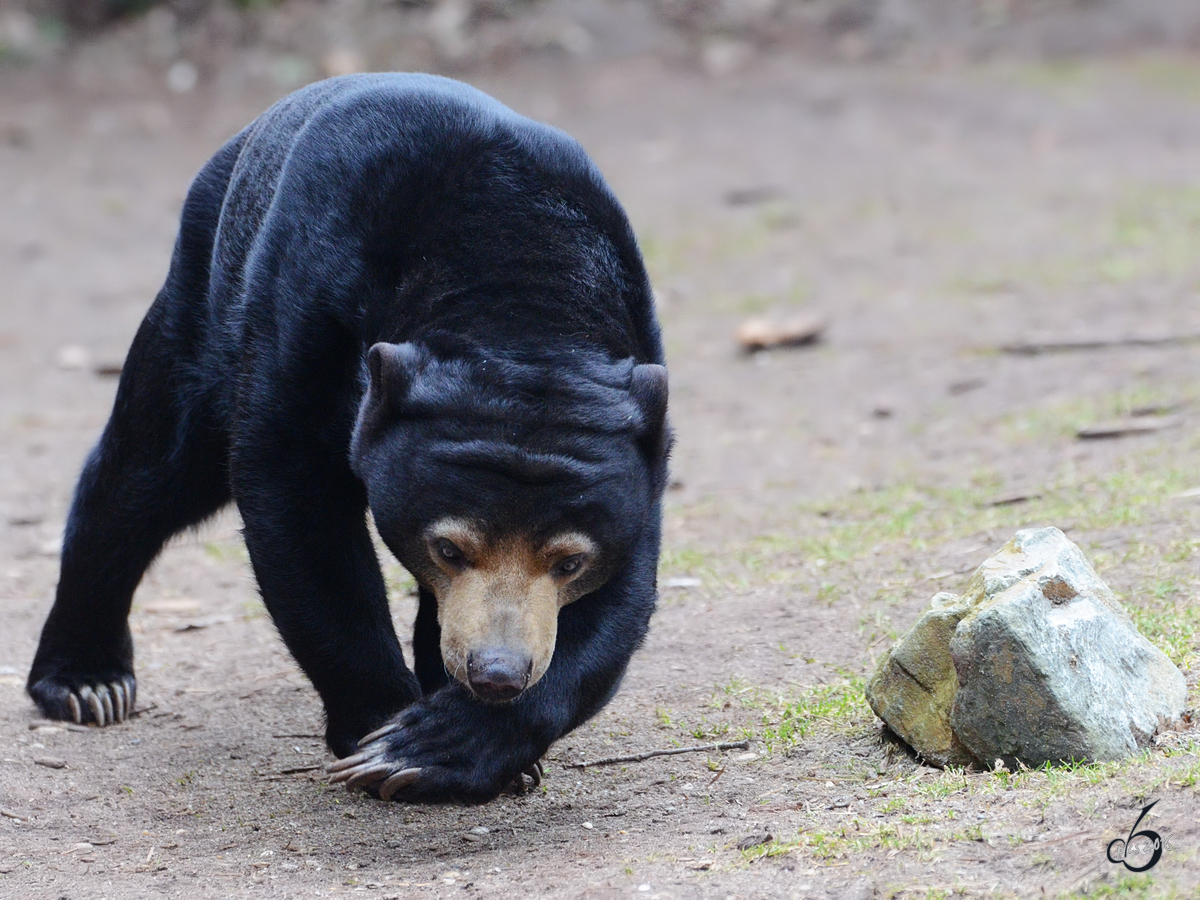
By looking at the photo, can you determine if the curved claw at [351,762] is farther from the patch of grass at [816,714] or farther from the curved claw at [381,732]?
the patch of grass at [816,714]

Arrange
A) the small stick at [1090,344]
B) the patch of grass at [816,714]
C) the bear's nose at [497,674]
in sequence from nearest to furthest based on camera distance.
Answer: the bear's nose at [497,674]
the patch of grass at [816,714]
the small stick at [1090,344]

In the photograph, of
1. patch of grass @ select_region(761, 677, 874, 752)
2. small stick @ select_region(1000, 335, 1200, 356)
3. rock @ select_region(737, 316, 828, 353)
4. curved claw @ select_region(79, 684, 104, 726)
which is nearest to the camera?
patch of grass @ select_region(761, 677, 874, 752)

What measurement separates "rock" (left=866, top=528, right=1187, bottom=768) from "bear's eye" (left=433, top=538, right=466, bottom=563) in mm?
1131

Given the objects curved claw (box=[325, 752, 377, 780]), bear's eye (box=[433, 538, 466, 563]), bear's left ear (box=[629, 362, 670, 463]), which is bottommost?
curved claw (box=[325, 752, 377, 780])

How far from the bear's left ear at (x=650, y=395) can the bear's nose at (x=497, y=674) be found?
2.00ft

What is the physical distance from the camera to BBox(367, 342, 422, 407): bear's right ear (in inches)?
127

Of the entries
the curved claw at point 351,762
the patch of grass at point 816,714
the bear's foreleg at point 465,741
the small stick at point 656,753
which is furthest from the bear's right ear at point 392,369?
the patch of grass at point 816,714

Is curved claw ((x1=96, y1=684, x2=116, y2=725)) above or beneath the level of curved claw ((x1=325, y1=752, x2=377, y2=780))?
beneath

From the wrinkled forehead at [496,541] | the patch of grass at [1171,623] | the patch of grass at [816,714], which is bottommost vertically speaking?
the patch of grass at [816,714]

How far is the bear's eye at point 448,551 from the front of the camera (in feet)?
10.6

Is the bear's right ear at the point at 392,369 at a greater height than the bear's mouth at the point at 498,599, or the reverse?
the bear's right ear at the point at 392,369

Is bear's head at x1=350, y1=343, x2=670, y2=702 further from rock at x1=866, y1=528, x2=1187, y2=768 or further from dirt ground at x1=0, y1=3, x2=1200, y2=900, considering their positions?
rock at x1=866, y1=528, x2=1187, y2=768

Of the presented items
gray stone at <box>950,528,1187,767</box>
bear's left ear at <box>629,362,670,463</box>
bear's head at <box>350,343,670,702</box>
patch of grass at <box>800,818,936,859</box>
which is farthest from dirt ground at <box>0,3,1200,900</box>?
bear's left ear at <box>629,362,670,463</box>

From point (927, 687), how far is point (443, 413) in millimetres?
1327
